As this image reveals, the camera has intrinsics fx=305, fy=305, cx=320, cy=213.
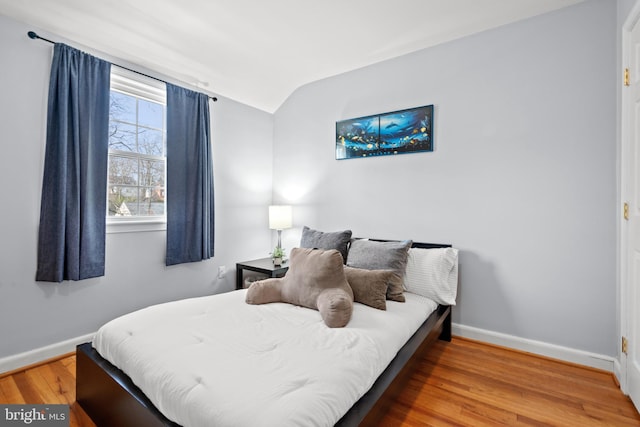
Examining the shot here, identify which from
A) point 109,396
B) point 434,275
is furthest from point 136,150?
point 434,275

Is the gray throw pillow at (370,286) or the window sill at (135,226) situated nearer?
the gray throw pillow at (370,286)

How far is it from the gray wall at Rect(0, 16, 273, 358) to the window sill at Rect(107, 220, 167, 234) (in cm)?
4

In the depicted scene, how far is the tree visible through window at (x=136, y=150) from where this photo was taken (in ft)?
8.64

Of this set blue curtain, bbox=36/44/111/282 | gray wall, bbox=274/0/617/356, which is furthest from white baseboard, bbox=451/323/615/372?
blue curtain, bbox=36/44/111/282

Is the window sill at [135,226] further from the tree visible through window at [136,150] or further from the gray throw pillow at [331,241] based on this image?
the gray throw pillow at [331,241]

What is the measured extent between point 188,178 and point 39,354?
5.76 feet

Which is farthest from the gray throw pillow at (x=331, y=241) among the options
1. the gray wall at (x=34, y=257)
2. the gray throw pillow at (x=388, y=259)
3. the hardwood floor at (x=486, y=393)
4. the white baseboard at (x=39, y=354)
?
the white baseboard at (x=39, y=354)

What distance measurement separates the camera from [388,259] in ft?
7.91

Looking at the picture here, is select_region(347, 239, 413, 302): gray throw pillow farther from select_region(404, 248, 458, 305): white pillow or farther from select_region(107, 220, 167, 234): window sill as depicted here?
select_region(107, 220, 167, 234): window sill

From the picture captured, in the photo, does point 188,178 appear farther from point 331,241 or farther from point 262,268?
point 331,241

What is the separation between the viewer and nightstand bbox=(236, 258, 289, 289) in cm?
306

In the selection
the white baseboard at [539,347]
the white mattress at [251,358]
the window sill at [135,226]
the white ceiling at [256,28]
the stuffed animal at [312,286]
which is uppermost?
the white ceiling at [256,28]

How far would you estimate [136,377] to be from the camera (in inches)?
52.1

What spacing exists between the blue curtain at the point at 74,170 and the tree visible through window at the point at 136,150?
7.0 inches
